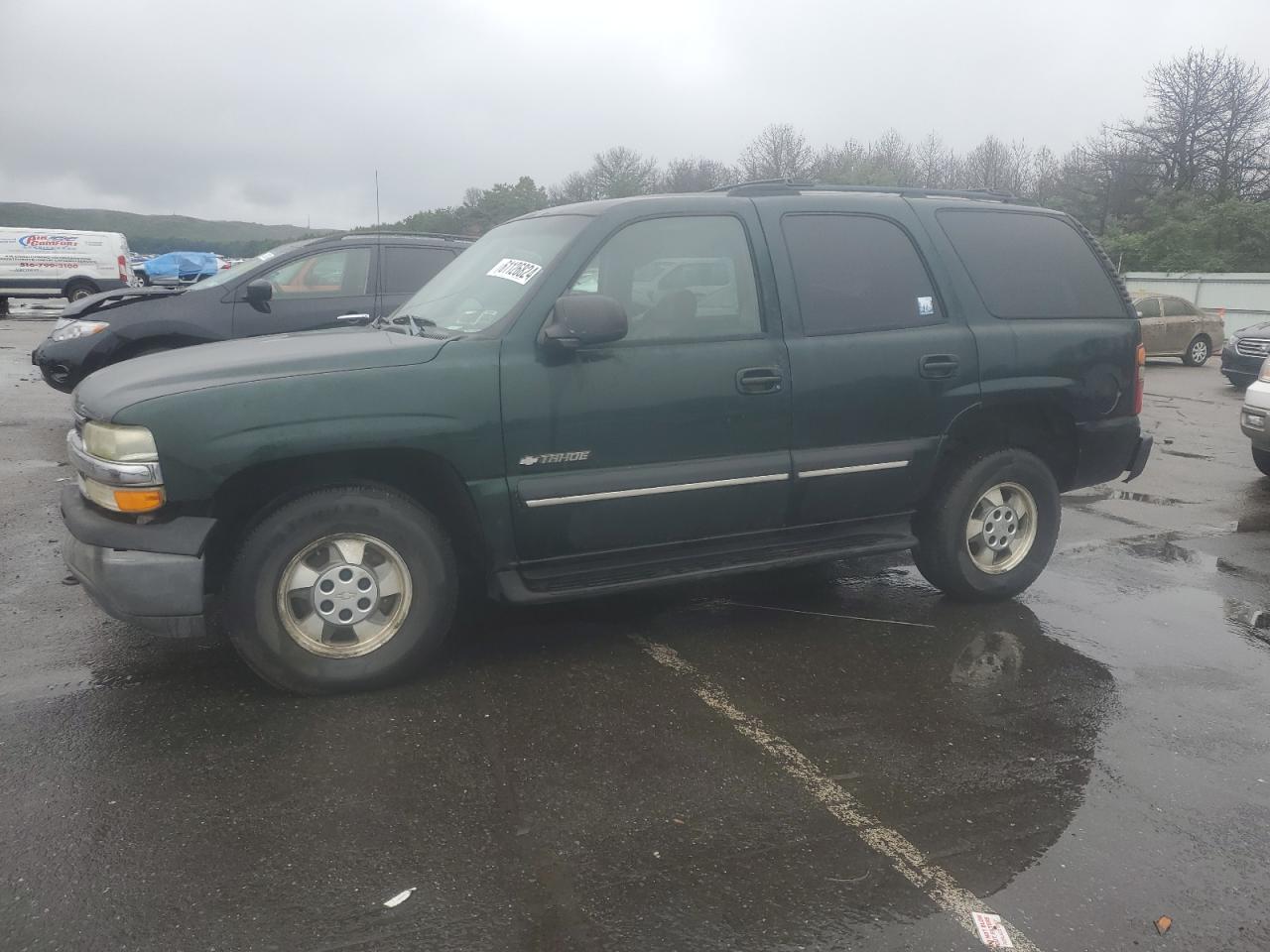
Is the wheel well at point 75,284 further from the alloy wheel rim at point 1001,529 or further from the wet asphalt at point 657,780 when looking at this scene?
the alloy wheel rim at point 1001,529

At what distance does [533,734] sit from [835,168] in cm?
5675

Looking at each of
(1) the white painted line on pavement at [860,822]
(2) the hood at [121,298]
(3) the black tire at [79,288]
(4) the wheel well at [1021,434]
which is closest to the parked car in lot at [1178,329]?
(4) the wheel well at [1021,434]

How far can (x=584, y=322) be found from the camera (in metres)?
3.88

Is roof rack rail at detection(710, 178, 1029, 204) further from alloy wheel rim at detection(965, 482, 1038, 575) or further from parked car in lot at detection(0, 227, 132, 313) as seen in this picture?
parked car in lot at detection(0, 227, 132, 313)

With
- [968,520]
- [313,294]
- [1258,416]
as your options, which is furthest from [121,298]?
[1258,416]

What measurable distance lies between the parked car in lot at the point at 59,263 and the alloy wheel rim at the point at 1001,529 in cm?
2788

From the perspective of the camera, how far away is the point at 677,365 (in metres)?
4.21

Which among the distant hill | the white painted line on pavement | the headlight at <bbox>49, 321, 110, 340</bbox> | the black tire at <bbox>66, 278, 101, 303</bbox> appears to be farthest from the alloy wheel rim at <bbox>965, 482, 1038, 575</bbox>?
the distant hill

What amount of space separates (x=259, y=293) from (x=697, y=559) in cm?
510

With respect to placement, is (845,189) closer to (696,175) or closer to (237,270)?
(237,270)

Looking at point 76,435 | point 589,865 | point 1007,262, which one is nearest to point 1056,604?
point 1007,262

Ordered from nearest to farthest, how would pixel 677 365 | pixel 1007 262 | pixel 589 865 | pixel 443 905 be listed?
pixel 443 905 → pixel 589 865 → pixel 677 365 → pixel 1007 262

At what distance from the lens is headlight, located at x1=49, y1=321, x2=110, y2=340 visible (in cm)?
847

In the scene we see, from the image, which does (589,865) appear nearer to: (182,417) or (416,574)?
(416,574)
